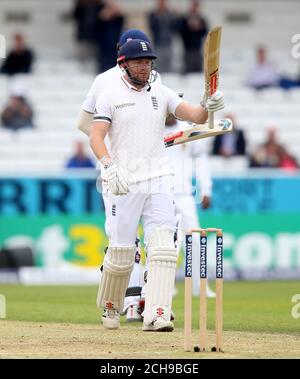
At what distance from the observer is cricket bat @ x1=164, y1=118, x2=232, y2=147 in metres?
8.31

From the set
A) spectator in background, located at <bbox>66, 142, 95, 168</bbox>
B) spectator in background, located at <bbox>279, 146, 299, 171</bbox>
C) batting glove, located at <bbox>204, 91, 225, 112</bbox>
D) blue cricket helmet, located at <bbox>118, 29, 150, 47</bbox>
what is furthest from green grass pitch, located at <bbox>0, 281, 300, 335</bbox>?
spectator in background, located at <bbox>279, 146, 299, 171</bbox>

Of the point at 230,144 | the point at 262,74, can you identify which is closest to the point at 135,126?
the point at 230,144

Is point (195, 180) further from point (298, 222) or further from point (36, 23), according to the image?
point (36, 23)

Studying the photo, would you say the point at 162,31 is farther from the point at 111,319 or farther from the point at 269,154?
the point at 111,319

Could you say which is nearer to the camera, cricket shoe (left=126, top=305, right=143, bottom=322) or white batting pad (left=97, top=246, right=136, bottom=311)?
white batting pad (left=97, top=246, right=136, bottom=311)

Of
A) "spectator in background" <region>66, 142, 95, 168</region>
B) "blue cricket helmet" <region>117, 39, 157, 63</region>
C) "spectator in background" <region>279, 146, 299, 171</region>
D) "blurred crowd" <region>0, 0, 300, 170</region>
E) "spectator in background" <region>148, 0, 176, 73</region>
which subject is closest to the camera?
"blue cricket helmet" <region>117, 39, 157, 63</region>

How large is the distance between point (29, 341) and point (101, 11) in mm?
13333

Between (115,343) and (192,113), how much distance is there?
1701mm

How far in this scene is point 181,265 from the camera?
1596 centimetres

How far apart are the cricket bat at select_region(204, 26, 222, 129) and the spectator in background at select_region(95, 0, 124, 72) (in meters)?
12.4

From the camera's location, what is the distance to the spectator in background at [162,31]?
20.6m

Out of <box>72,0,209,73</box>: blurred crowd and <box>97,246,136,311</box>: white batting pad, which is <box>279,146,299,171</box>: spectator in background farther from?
<box>97,246,136,311</box>: white batting pad
